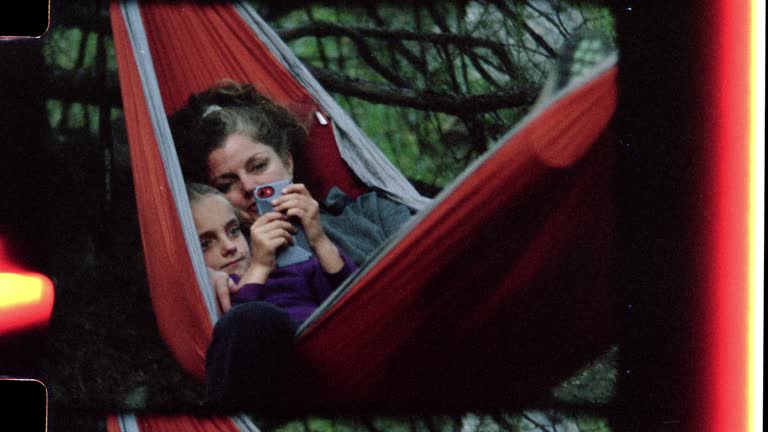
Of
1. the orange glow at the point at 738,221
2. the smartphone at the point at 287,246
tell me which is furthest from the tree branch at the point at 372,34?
the orange glow at the point at 738,221

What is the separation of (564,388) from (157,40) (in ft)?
3.13

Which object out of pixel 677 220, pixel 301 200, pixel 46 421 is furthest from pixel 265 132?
pixel 677 220

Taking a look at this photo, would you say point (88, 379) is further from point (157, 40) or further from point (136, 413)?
point (157, 40)

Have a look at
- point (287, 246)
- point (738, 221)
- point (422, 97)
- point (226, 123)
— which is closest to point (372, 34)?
point (422, 97)

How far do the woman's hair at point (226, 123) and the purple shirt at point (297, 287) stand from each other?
0.67 ft

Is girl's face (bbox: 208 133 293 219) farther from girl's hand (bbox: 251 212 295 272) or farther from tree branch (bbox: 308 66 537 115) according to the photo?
tree branch (bbox: 308 66 537 115)

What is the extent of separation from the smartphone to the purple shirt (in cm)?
1

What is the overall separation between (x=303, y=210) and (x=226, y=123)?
21 cm

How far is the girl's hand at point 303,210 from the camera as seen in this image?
1533mm

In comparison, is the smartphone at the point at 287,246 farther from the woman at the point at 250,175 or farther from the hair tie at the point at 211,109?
the hair tie at the point at 211,109

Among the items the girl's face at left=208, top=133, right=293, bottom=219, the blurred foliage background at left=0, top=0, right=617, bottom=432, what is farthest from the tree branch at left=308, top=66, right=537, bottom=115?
the girl's face at left=208, top=133, right=293, bottom=219

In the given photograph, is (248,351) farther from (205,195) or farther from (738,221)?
(738,221)

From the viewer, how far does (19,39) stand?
5.12 ft

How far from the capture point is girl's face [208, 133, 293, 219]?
1.53 metres
